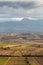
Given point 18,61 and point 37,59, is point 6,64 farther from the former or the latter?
point 37,59

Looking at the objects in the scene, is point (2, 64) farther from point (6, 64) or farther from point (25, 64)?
point (25, 64)

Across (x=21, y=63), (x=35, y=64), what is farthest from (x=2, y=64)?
(x=35, y=64)

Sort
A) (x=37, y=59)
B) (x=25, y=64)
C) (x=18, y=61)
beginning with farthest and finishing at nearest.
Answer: (x=37, y=59) → (x=18, y=61) → (x=25, y=64)

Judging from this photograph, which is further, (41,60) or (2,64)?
(41,60)

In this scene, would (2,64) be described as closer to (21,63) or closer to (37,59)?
(21,63)

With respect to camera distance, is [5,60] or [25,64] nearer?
[25,64]

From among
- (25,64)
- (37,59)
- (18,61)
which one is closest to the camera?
(25,64)

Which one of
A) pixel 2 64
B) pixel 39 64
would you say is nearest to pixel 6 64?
pixel 2 64
